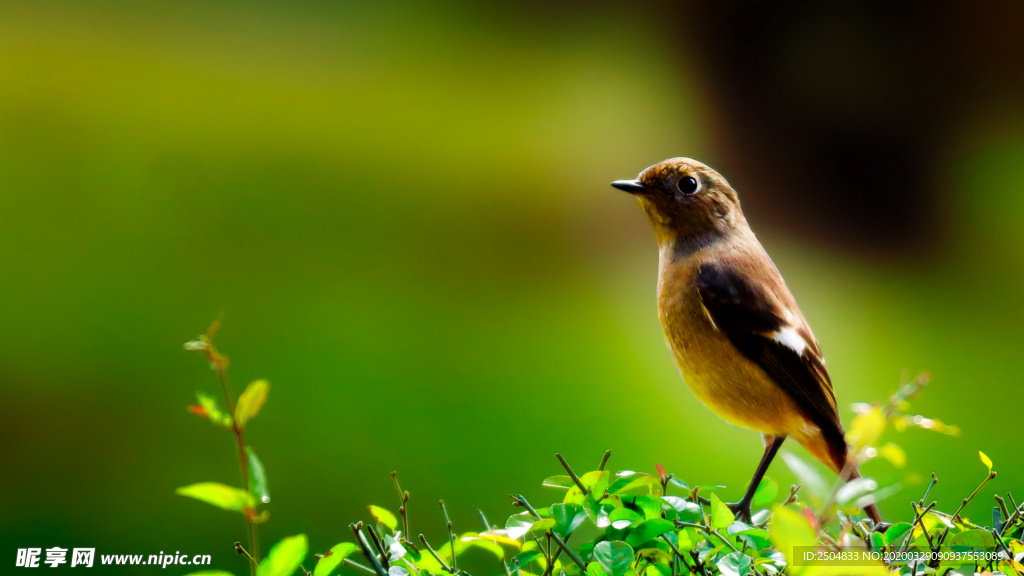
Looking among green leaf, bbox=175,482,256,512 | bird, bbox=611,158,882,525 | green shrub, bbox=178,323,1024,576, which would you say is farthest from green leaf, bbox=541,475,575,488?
bird, bbox=611,158,882,525

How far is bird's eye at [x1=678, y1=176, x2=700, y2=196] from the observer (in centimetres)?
130

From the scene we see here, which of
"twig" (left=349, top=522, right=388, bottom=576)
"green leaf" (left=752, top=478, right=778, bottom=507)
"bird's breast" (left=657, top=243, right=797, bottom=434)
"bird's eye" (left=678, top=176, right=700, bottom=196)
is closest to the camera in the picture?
"twig" (left=349, top=522, right=388, bottom=576)

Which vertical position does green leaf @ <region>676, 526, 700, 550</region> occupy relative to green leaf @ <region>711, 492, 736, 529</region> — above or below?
below

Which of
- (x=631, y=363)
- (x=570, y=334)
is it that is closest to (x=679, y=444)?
(x=631, y=363)

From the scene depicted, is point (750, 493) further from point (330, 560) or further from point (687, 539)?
point (330, 560)

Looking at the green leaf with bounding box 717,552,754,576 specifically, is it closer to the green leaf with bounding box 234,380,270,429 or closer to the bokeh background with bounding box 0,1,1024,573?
the green leaf with bounding box 234,380,270,429

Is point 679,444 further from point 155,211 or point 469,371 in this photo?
point 155,211

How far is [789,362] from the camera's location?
1.24 m

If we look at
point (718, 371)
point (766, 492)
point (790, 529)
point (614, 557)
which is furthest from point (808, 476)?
point (718, 371)

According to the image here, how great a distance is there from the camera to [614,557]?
64cm

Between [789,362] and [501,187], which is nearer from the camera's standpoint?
[789,362]

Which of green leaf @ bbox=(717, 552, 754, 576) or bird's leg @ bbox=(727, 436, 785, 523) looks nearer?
green leaf @ bbox=(717, 552, 754, 576)

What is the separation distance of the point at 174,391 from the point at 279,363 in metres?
0.36

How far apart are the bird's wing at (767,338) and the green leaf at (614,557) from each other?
2.11ft
